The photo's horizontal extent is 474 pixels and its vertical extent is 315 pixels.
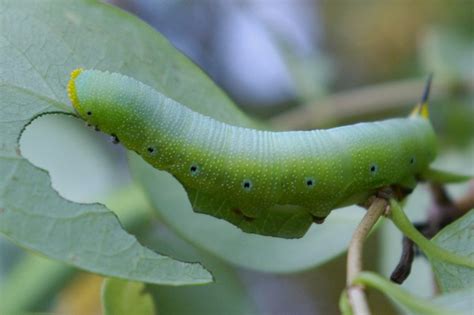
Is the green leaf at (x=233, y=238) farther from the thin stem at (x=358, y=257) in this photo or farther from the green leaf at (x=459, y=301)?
the green leaf at (x=459, y=301)

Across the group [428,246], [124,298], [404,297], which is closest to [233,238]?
[124,298]

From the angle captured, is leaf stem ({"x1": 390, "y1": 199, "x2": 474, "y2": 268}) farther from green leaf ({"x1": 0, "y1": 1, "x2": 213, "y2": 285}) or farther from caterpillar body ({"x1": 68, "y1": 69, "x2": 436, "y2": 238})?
green leaf ({"x1": 0, "y1": 1, "x2": 213, "y2": 285})

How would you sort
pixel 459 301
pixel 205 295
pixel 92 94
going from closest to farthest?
pixel 459 301, pixel 92 94, pixel 205 295

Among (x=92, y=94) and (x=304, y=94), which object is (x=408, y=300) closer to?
(x=92, y=94)

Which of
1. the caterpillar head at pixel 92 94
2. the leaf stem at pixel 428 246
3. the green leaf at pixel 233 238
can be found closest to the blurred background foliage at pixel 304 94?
the green leaf at pixel 233 238

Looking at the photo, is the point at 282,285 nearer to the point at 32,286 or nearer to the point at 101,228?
the point at 32,286

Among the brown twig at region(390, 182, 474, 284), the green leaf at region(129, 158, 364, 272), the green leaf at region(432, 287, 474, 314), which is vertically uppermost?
the green leaf at region(432, 287, 474, 314)

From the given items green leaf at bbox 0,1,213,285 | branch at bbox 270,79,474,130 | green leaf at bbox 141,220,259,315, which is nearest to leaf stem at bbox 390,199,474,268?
green leaf at bbox 0,1,213,285
